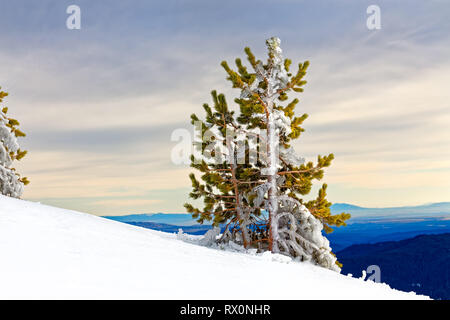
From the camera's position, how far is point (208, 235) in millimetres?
14914

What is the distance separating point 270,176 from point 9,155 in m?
12.9

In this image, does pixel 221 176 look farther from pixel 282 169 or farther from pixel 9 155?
pixel 9 155

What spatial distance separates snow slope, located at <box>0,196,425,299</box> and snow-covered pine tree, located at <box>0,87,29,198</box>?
26.7ft

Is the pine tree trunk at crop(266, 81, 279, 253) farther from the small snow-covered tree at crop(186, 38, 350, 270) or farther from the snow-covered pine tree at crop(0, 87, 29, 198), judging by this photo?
the snow-covered pine tree at crop(0, 87, 29, 198)

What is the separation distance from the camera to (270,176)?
49.8ft

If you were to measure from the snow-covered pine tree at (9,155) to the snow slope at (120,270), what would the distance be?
26.7 ft

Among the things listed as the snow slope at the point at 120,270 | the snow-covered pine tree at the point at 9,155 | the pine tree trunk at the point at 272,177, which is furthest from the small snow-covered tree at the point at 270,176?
the snow-covered pine tree at the point at 9,155

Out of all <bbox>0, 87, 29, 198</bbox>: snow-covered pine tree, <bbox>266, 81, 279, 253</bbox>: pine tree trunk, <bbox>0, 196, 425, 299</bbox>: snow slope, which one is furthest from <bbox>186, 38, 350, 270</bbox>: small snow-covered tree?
<bbox>0, 87, 29, 198</bbox>: snow-covered pine tree

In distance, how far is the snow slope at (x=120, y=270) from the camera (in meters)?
6.33

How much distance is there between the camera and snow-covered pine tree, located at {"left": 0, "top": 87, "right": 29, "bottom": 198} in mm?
18969
